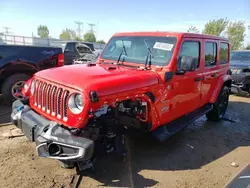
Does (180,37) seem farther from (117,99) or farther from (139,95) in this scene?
(117,99)

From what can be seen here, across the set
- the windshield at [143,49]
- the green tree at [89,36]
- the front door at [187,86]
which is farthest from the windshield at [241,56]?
the green tree at [89,36]

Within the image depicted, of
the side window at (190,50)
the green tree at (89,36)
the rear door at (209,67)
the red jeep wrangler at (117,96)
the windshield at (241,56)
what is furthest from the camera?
the green tree at (89,36)

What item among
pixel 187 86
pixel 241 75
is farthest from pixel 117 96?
pixel 241 75

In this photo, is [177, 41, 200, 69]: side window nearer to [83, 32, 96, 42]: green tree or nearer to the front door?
the front door

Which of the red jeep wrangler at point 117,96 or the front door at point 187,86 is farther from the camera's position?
the front door at point 187,86

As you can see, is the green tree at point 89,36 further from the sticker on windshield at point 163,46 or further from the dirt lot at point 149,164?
the sticker on windshield at point 163,46

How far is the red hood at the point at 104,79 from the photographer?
108 inches

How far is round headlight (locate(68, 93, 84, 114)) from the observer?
272cm

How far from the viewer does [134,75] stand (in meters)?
3.29

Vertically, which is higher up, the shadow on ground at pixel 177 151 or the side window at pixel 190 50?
the side window at pixel 190 50

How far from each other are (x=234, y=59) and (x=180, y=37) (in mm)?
7269

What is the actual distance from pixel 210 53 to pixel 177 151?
215 cm

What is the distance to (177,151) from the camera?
160 inches

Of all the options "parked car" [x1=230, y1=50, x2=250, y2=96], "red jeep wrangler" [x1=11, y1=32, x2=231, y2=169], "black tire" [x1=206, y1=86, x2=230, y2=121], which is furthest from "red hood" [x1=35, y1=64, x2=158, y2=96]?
"parked car" [x1=230, y1=50, x2=250, y2=96]
